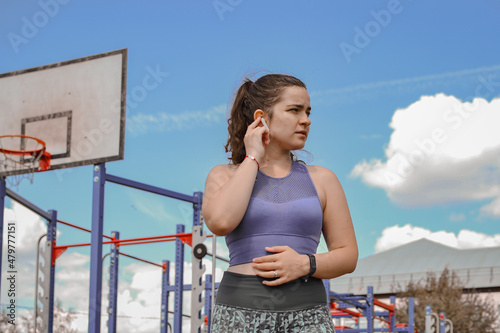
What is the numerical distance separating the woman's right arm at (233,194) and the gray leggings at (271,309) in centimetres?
17

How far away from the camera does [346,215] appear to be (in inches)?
79.3

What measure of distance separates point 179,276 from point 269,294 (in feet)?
22.0

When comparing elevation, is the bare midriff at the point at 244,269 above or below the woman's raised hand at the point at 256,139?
below

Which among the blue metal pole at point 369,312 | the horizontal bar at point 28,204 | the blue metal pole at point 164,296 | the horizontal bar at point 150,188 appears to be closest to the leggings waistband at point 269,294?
the horizontal bar at point 150,188

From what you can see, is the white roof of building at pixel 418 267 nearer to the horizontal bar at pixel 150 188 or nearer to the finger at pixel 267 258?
the horizontal bar at pixel 150 188

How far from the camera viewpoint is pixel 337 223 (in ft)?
6.51

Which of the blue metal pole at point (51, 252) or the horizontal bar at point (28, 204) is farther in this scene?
the blue metal pole at point (51, 252)

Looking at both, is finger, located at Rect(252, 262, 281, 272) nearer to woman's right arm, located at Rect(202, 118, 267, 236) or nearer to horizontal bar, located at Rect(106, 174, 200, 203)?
woman's right arm, located at Rect(202, 118, 267, 236)

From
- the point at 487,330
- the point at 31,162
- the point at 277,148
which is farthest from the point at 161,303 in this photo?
the point at 487,330

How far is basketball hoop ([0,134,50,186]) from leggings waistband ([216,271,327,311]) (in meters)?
6.24

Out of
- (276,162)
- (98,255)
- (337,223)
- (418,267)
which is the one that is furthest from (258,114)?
(418,267)

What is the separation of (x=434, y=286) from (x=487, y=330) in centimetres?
283

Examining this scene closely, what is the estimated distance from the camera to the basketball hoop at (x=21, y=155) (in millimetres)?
7637

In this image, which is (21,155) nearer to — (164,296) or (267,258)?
(164,296)
